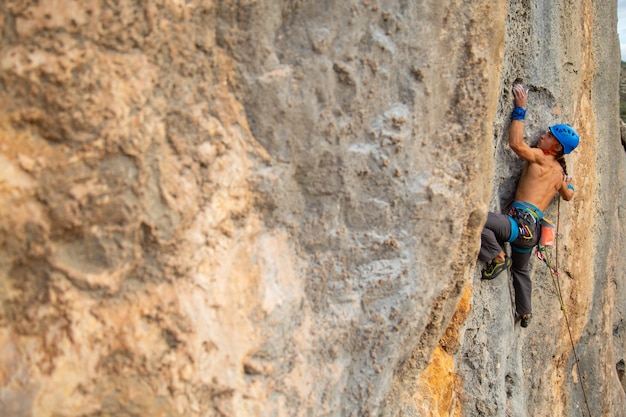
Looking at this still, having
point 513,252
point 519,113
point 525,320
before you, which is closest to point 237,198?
point 519,113

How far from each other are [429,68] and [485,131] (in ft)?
1.00

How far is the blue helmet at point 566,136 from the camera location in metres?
2.86

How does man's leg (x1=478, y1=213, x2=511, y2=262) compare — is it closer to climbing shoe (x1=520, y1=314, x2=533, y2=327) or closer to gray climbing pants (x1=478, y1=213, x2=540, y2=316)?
gray climbing pants (x1=478, y1=213, x2=540, y2=316)

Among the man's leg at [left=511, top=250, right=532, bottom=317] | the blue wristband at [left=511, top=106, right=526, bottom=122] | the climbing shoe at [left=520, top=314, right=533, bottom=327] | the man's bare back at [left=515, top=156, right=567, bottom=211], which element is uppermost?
the blue wristband at [left=511, top=106, right=526, bottom=122]

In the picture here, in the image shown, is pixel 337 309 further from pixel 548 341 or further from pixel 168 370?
pixel 548 341

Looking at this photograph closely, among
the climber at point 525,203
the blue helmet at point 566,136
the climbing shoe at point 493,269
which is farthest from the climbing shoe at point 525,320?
the blue helmet at point 566,136

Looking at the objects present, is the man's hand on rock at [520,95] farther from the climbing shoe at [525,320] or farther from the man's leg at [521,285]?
the climbing shoe at [525,320]

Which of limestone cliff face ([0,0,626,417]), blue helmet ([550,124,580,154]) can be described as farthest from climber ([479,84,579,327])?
limestone cliff face ([0,0,626,417])

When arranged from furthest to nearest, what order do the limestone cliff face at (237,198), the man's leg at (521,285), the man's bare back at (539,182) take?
the man's leg at (521,285)
the man's bare back at (539,182)
the limestone cliff face at (237,198)

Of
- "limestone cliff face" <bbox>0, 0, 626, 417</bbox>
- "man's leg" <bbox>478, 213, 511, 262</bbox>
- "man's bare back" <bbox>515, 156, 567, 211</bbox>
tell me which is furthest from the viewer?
"man's bare back" <bbox>515, 156, 567, 211</bbox>

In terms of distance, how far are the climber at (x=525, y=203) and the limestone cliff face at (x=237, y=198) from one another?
2.62 feet

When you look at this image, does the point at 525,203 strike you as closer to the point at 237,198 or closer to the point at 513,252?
the point at 513,252

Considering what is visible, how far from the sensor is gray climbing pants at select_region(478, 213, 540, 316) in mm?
2666

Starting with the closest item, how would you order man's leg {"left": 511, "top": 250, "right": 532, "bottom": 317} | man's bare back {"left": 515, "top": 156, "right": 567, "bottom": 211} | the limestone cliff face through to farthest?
the limestone cliff face → man's bare back {"left": 515, "top": 156, "right": 567, "bottom": 211} → man's leg {"left": 511, "top": 250, "right": 532, "bottom": 317}
